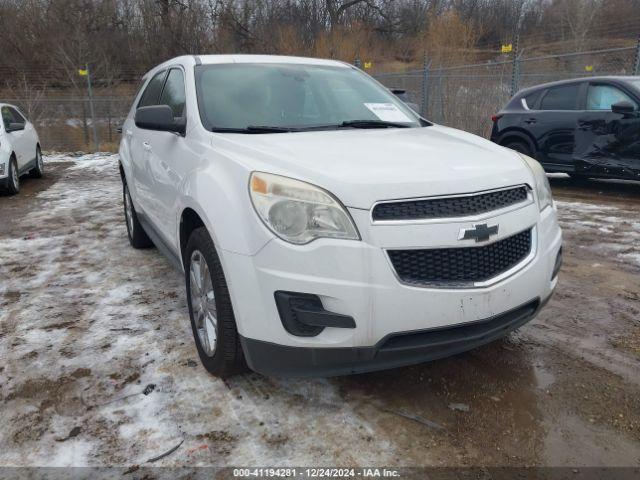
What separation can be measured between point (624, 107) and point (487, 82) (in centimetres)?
580

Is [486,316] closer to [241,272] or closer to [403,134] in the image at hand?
[241,272]

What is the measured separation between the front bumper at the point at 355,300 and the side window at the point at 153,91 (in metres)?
2.45

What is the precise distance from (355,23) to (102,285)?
31.0 metres

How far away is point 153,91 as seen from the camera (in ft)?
14.2

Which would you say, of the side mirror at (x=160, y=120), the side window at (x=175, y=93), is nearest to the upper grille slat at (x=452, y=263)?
the side mirror at (x=160, y=120)

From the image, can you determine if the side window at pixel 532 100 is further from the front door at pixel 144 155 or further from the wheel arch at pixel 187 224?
the wheel arch at pixel 187 224

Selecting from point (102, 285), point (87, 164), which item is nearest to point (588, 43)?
point (87, 164)

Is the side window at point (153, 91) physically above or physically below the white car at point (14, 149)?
above

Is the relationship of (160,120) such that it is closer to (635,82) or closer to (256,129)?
(256,129)

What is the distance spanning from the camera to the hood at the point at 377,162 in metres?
2.10

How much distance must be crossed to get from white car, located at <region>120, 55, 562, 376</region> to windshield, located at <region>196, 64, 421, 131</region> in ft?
0.89

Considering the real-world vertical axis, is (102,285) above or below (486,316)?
below

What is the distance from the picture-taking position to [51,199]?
7973 mm

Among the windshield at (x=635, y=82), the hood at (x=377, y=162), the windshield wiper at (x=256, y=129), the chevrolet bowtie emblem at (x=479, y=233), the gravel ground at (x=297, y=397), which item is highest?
the windshield at (x=635, y=82)
